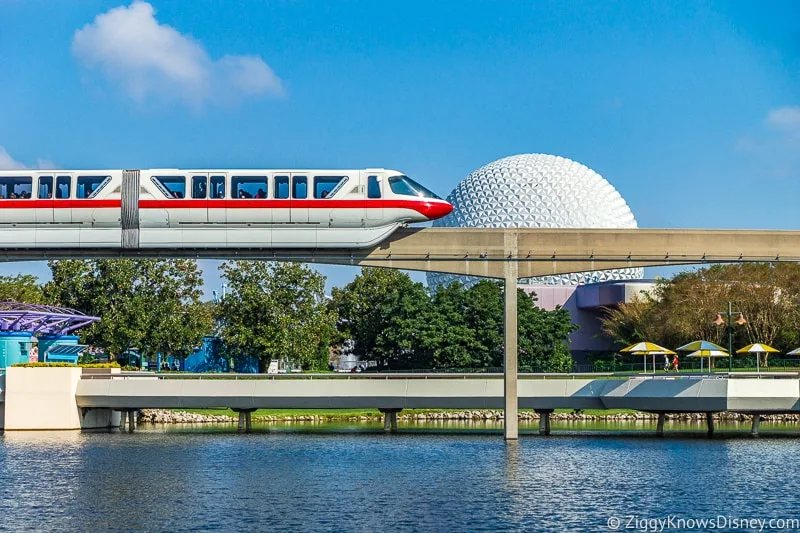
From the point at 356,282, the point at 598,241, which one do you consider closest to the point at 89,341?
the point at 356,282

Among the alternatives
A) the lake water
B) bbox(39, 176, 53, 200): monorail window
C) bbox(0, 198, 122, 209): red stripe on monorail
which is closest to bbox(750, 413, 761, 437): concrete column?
the lake water

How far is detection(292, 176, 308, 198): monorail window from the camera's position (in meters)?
47.2

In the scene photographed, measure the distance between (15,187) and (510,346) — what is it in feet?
70.6

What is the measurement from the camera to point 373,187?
4691 centimetres

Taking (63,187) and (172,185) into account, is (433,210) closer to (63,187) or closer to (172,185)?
(172,185)

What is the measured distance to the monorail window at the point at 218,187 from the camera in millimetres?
47219

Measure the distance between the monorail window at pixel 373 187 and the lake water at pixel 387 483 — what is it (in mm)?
10175

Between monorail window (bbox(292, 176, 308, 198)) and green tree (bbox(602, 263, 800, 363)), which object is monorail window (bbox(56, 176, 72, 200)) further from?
green tree (bbox(602, 263, 800, 363))

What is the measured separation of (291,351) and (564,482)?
45681 mm

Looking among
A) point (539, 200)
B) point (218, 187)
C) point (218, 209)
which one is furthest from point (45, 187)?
point (539, 200)

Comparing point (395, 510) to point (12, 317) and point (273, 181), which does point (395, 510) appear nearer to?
point (273, 181)

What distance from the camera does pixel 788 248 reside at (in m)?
47.2

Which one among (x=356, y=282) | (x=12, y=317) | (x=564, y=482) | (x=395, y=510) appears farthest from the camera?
(x=356, y=282)

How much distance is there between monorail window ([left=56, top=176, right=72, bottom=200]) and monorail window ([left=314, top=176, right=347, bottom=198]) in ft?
33.4
